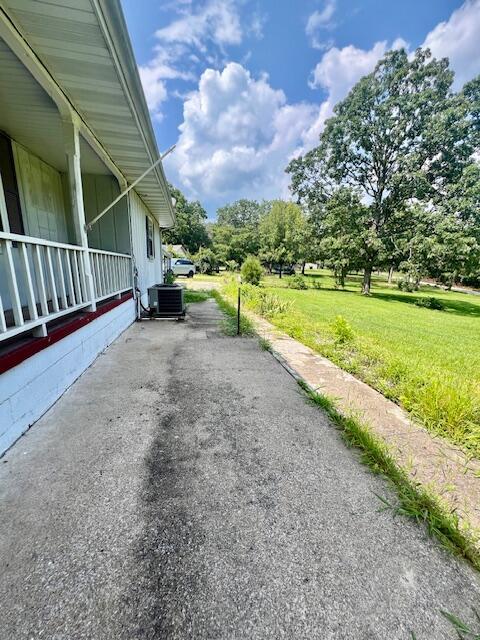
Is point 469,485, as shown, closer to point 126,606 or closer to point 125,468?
point 126,606

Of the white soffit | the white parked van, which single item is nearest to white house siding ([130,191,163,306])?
the white soffit

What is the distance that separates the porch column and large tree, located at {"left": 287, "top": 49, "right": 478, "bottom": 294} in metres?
16.5

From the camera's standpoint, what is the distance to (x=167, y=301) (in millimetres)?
6703

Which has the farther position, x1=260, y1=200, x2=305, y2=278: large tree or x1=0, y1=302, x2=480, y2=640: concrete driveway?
x1=260, y1=200, x2=305, y2=278: large tree

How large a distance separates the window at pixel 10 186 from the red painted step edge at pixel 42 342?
165 cm

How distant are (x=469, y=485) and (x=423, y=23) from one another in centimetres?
1422

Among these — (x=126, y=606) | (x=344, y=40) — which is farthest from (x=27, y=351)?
(x=344, y=40)

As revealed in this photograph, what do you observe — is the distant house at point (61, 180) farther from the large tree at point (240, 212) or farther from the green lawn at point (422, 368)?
the large tree at point (240, 212)

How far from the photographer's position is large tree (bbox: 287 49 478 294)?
14758mm

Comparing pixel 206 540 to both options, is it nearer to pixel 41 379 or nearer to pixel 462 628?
pixel 462 628

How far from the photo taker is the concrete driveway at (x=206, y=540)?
1040 millimetres

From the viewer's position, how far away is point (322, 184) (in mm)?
19453

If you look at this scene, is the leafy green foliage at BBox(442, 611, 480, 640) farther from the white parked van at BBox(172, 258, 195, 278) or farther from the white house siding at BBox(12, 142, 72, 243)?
the white parked van at BBox(172, 258, 195, 278)

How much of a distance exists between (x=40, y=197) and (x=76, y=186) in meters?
1.75
